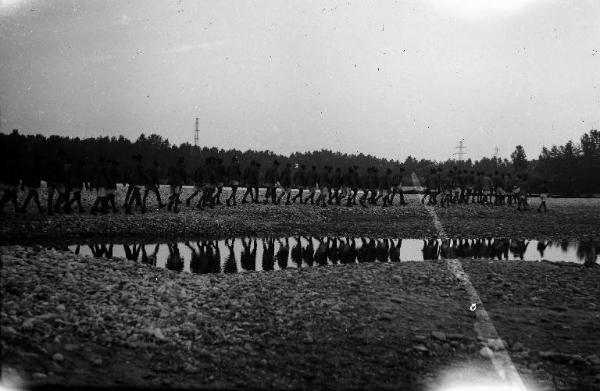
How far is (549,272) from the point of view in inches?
512

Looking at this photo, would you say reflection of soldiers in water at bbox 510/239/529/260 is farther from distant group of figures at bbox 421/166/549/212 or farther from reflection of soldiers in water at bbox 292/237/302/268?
distant group of figures at bbox 421/166/549/212

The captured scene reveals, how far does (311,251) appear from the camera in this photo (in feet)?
58.1

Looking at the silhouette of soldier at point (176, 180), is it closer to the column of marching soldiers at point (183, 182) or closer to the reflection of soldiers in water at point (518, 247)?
the column of marching soldiers at point (183, 182)

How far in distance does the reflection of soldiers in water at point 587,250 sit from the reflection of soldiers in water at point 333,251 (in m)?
8.90

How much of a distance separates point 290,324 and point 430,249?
12.4 meters

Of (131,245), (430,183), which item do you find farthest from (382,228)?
(131,245)

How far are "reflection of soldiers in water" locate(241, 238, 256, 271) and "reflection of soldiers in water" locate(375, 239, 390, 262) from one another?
4377 mm

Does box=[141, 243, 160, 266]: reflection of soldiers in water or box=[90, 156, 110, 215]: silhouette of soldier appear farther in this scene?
box=[90, 156, 110, 215]: silhouette of soldier

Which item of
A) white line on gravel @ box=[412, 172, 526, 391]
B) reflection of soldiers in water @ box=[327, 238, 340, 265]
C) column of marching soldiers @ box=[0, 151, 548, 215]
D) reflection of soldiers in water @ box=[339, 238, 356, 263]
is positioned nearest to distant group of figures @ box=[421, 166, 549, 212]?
column of marching soldiers @ box=[0, 151, 548, 215]

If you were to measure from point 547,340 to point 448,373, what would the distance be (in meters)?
2.48

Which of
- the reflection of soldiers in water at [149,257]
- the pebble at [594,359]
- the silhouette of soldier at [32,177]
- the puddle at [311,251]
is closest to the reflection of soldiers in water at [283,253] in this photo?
the puddle at [311,251]

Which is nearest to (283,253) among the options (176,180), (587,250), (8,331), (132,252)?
(132,252)

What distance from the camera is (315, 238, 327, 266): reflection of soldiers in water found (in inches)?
621

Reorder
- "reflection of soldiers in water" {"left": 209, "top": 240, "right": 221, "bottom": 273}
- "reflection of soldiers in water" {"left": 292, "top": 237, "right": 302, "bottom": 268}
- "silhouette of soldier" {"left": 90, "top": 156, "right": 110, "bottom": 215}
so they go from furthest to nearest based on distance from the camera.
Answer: "silhouette of soldier" {"left": 90, "top": 156, "right": 110, "bottom": 215}, "reflection of soldiers in water" {"left": 292, "top": 237, "right": 302, "bottom": 268}, "reflection of soldiers in water" {"left": 209, "top": 240, "right": 221, "bottom": 273}
